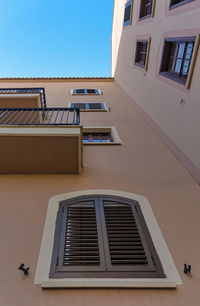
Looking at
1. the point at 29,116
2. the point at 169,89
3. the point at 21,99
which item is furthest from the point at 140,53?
the point at 29,116

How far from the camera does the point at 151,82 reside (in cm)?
773

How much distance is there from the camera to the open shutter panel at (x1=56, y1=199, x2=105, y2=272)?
8.72 ft

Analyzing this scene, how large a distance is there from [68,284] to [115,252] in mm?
800

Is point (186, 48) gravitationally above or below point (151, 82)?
above

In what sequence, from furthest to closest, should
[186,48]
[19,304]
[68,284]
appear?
1. [186,48]
2. [68,284]
3. [19,304]

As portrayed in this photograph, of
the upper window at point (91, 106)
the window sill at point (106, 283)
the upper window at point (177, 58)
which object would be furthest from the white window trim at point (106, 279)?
the upper window at point (91, 106)

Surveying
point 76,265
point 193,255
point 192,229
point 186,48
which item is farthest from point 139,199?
point 186,48

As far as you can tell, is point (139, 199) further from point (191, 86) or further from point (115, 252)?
point (191, 86)

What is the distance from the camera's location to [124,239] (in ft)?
10.0

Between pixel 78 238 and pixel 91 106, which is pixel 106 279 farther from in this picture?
pixel 91 106

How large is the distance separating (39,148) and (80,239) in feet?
7.38

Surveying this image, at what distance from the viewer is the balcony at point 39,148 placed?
4.20 metres

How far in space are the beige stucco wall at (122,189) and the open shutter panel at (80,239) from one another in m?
0.33

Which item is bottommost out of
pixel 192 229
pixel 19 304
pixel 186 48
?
pixel 19 304
